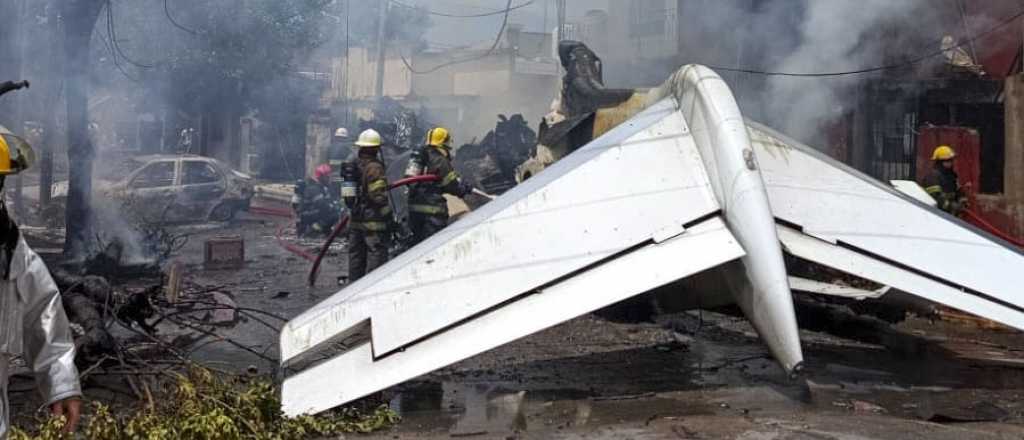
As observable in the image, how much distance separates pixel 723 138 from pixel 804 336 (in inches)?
112

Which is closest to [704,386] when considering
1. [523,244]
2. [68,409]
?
[523,244]

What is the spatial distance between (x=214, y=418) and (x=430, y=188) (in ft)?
17.9

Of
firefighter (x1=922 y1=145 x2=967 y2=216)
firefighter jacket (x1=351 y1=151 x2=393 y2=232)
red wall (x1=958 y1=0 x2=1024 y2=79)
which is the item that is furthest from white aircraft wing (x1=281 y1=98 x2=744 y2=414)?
red wall (x1=958 y1=0 x2=1024 y2=79)

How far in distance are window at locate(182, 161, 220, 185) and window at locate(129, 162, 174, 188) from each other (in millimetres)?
262

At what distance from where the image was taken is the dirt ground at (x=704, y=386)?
468 centimetres

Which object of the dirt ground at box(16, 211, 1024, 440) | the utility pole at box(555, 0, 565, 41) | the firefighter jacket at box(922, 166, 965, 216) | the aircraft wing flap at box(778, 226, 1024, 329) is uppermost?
the utility pole at box(555, 0, 565, 41)

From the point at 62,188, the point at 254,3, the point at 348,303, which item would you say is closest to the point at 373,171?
the point at 348,303

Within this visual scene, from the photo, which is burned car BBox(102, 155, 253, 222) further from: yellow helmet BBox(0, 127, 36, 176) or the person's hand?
the person's hand

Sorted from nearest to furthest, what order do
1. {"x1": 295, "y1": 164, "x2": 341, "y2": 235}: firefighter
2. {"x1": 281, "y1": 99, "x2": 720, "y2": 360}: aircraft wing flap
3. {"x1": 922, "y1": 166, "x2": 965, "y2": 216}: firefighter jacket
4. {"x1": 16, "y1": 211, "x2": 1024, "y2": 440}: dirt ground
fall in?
{"x1": 281, "y1": 99, "x2": 720, "y2": 360}: aircraft wing flap, {"x1": 16, "y1": 211, "x2": 1024, "y2": 440}: dirt ground, {"x1": 922, "y1": 166, "x2": 965, "y2": 216}: firefighter jacket, {"x1": 295, "y1": 164, "x2": 341, "y2": 235}: firefighter

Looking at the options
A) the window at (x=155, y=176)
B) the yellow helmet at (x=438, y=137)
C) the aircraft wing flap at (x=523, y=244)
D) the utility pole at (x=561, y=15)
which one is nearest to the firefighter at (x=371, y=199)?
the yellow helmet at (x=438, y=137)

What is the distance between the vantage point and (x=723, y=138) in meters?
5.06

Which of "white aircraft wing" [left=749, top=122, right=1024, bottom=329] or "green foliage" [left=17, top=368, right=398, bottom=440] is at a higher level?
"white aircraft wing" [left=749, top=122, right=1024, bottom=329]

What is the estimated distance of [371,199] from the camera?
9148 millimetres

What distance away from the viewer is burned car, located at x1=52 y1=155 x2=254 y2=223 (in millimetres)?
16922
